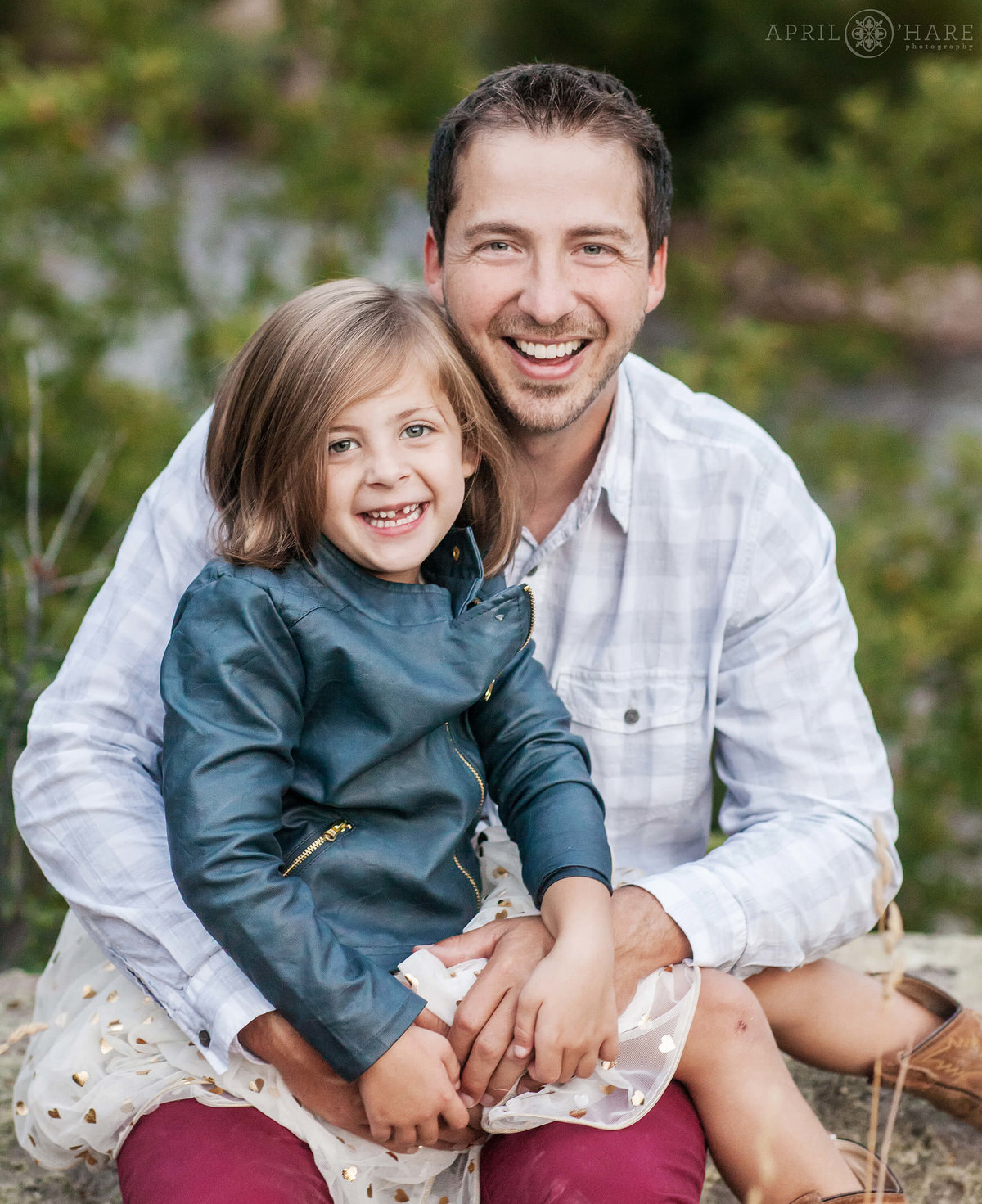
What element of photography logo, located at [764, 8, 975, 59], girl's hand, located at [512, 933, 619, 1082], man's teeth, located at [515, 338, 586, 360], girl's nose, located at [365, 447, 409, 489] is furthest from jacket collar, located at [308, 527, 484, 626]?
photography logo, located at [764, 8, 975, 59]

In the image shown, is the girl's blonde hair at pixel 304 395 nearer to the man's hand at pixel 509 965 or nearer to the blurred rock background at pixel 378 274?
the man's hand at pixel 509 965

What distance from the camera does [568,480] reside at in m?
2.38

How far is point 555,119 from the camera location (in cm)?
219

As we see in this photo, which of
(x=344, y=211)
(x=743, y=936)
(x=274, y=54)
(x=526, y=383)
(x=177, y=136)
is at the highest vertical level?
(x=274, y=54)

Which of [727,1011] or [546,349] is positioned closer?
[727,1011]

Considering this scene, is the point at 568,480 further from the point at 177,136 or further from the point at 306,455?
the point at 177,136

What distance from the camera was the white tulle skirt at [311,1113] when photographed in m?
1.74

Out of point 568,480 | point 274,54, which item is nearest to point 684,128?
point 274,54

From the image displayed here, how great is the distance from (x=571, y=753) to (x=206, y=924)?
0.60 m

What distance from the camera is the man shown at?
1.93 m

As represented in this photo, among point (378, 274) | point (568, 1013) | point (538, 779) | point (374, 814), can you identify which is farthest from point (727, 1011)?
point (378, 274)

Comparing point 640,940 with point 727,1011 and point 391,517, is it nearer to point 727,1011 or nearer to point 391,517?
point 727,1011

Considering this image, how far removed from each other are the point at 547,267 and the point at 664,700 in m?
0.77

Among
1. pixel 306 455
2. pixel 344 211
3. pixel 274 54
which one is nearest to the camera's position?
pixel 306 455
